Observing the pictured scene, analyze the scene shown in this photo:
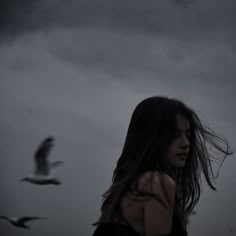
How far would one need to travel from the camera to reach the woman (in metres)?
1.56

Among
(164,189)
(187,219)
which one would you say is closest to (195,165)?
(187,219)

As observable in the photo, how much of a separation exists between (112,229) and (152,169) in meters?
0.23

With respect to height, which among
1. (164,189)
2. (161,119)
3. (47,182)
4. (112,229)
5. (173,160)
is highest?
(47,182)

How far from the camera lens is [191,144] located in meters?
1.88

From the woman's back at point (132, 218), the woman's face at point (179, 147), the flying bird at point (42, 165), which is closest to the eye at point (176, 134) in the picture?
the woman's face at point (179, 147)

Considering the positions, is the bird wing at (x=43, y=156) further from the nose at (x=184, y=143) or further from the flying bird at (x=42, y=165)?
the nose at (x=184, y=143)

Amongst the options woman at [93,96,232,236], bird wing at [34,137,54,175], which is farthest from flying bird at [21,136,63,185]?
woman at [93,96,232,236]

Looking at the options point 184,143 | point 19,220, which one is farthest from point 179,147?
point 19,220

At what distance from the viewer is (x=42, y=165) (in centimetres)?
713

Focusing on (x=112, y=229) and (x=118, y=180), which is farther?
(x=118, y=180)

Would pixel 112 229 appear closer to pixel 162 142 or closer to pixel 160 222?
pixel 160 222

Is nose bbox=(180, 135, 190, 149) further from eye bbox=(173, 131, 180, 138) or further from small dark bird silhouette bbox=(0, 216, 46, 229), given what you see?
small dark bird silhouette bbox=(0, 216, 46, 229)

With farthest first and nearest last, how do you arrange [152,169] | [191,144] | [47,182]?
[47,182]
[191,144]
[152,169]

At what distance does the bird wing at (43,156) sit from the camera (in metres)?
7.06
